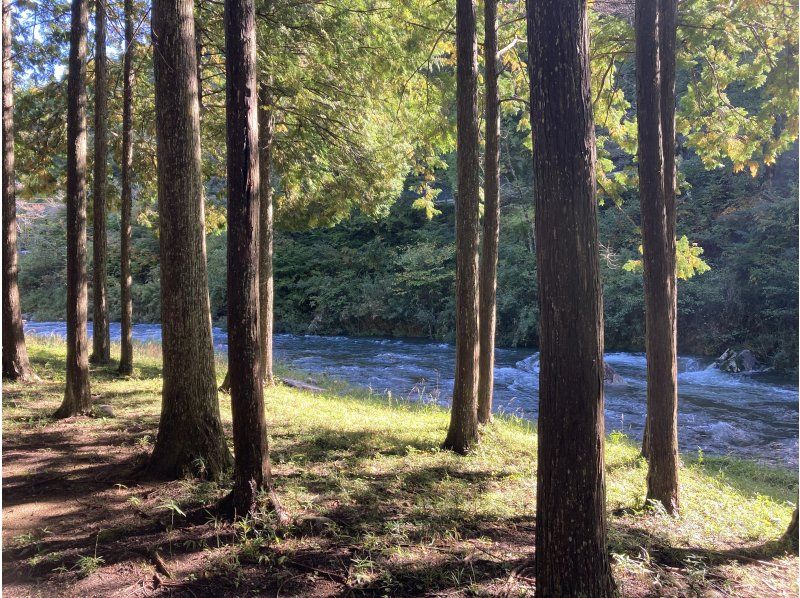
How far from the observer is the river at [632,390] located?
9875 mm

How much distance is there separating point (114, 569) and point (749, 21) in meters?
8.46

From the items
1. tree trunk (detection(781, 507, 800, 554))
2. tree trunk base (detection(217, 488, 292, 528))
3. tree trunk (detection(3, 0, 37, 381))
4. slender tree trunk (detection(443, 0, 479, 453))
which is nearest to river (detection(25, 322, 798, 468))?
slender tree trunk (detection(443, 0, 479, 453))

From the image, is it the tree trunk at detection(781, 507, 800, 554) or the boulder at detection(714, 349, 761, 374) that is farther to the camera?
the boulder at detection(714, 349, 761, 374)

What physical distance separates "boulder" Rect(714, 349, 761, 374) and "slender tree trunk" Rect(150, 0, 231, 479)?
15.7 meters

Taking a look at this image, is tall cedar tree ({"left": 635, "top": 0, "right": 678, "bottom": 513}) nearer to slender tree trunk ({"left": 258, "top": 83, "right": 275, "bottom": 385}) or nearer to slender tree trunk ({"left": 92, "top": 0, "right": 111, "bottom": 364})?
slender tree trunk ({"left": 258, "top": 83, "right": 275, "bottom": 385})

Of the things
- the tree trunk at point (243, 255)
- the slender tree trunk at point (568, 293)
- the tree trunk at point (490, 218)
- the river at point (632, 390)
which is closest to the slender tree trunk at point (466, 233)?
the tree trunk at point (490, 218)

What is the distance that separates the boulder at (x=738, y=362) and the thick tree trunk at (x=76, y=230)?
53.7 feet

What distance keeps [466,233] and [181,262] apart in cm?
309

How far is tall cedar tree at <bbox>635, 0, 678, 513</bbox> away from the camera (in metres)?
4.91

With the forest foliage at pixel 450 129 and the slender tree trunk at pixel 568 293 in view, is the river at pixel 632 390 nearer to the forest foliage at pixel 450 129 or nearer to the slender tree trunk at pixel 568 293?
the forest foliage at pixel 450 129

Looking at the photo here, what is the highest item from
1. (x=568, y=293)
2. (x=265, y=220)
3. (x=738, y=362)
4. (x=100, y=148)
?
(x=100, y=148)

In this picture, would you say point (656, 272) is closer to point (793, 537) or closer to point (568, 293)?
point (793, 537)

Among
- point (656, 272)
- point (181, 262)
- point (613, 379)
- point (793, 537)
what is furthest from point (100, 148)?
point (613, 379)

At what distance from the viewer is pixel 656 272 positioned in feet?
16.2
